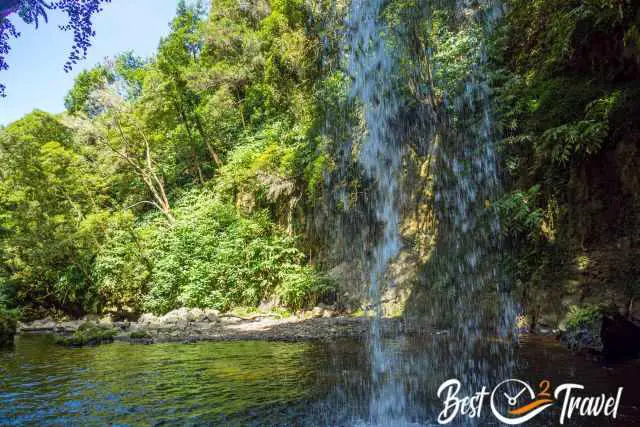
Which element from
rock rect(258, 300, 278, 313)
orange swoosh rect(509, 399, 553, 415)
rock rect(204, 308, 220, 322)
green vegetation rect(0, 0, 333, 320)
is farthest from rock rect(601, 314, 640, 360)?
rock rect(204, 308, 220, 322)

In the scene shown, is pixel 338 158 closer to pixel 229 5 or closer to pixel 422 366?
pixel 422 366

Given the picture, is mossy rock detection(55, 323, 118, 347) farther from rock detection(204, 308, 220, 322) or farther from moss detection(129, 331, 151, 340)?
rock detection(204, 308, 220, 322)

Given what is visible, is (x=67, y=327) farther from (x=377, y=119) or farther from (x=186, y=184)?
(x=377, y=119)

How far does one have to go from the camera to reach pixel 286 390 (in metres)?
5.64

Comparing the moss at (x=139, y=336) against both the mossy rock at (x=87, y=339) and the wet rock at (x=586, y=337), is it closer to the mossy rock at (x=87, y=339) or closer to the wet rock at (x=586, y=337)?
the mossy rock at (x=87, y=339)

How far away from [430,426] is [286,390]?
2.18 meters

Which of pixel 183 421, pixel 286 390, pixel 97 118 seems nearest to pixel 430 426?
pixel 286 390

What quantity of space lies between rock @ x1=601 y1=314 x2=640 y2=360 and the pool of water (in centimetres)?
25

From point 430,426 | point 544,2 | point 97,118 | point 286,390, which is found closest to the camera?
point 430,426

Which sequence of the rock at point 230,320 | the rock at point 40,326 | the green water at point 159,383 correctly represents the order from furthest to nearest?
1. the rock at point 40,326
2. the rock at point 230,320
3. the green water at point 159,383

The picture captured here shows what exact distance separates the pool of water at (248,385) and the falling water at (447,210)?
0.91 ft

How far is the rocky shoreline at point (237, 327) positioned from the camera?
1023 cm

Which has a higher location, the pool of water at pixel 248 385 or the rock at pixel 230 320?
the rock at pixel 230 320

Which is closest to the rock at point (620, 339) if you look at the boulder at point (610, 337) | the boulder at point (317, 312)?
the boulder at point (610, 337)
